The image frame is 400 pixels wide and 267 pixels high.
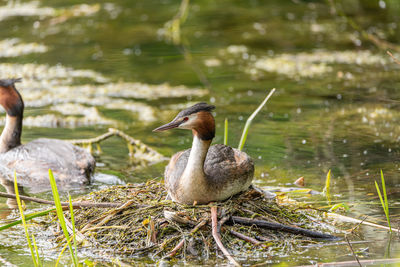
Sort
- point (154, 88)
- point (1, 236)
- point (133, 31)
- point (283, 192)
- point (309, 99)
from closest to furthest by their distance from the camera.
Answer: point (1, 236), point (283, 192), point (309, 99), point (154, 88), point (133, 31)

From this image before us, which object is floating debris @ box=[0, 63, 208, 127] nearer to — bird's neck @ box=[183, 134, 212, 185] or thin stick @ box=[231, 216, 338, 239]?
bird's neck @ box=[183, 134, 212, 185]

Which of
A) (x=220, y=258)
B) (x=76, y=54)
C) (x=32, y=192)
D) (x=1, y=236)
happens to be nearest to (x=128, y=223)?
(x=220, y=258)

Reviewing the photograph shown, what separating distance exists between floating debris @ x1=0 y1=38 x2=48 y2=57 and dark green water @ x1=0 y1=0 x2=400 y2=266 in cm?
22

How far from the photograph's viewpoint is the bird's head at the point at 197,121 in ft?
19.2

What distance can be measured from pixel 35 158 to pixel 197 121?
3.42 m

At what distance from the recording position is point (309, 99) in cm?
1177

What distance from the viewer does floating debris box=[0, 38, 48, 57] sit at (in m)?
15.2

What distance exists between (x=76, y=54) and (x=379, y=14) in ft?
26.1

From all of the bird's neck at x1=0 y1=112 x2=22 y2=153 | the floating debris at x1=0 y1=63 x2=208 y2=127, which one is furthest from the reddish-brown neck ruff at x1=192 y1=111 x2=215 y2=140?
the floating debris at x1=0 y1=63 x2=208 y2=127

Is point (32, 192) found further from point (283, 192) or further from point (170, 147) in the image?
point (283, 192)

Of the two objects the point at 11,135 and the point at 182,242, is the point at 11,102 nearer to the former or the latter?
the point at 11,135

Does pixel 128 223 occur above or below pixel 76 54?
above

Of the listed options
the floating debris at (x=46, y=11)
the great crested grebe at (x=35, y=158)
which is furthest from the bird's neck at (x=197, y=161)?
the floating debris at (x=46, y=11)

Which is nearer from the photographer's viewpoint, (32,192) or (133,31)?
(32,192)
